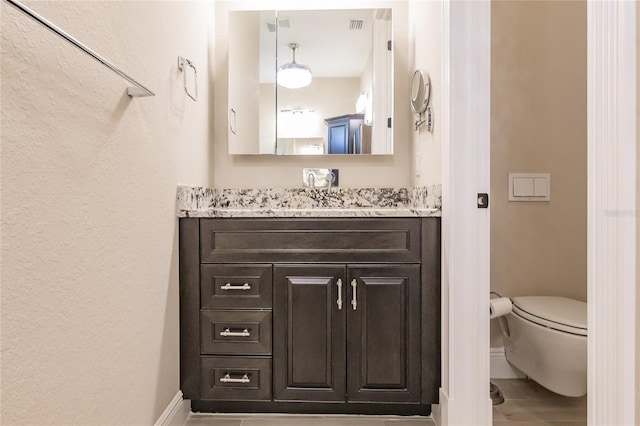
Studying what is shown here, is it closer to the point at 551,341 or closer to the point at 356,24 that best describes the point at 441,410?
the point at 551,341

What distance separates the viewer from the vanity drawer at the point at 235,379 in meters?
1.58

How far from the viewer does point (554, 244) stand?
2020 millimetres

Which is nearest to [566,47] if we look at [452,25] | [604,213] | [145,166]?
[452,25]

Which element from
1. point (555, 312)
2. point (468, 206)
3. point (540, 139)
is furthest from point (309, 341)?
point (540, 139)

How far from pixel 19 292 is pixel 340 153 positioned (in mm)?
1672

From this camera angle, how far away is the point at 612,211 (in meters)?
0.74

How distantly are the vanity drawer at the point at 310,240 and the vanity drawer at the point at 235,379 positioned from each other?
1.35 ft

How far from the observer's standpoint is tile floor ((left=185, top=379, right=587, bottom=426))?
1.59m

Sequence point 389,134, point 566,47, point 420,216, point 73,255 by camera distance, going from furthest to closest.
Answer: point 389,134
point 566,47
point 420,216
point 73,255

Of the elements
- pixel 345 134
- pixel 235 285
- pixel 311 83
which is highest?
pixel 311 83

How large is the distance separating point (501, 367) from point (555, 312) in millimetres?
503

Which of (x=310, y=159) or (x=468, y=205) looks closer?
(x=468, y=205)

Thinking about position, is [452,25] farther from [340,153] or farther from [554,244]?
[554,244]

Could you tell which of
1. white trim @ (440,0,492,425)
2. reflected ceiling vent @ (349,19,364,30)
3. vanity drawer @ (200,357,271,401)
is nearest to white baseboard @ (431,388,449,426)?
white trim @ (440,0,492,425)
